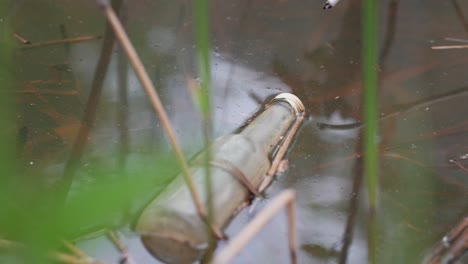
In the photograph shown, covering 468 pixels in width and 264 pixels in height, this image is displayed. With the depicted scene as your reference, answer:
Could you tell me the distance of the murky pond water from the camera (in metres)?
1.09

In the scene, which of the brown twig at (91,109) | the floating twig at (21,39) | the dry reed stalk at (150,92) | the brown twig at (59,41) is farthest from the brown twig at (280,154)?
the floating twig at (21,39)

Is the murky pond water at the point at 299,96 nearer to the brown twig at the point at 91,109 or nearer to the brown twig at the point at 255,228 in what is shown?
the brown twig at the point at 91,109

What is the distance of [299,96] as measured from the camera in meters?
1.37

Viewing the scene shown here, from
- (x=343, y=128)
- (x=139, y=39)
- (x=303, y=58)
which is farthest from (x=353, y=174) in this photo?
(x=139, y=39)

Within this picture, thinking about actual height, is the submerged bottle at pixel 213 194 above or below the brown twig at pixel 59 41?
below

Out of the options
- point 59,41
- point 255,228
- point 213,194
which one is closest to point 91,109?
point 59,41

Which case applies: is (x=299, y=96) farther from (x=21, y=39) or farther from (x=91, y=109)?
(x=21, y=39)

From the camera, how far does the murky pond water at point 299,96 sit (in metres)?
1.09

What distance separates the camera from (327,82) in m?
1.42

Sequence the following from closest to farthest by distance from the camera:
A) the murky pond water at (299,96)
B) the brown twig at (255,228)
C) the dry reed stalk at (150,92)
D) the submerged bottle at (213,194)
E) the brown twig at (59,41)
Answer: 1. the brown twig at (255,228)
2. the dry reed stalk at (150,92)
3. the submerged bottle at (213,194)
4. the murky pond water at (299,96)
5. the brown twig at (59,41)

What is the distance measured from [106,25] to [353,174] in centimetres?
74

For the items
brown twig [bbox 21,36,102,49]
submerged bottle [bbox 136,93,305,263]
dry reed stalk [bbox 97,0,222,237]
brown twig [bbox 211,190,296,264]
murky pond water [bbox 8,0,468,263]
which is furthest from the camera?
brown twig [bbox 21,36,102,49]

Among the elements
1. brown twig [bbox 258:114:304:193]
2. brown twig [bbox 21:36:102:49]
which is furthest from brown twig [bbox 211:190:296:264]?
brown twig [bbox 21:36:102:49]

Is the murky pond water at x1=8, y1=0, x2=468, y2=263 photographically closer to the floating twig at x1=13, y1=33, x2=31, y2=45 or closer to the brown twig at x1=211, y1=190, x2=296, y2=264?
the floating twig at x1=13, y1=33, x2=31, y2=45
